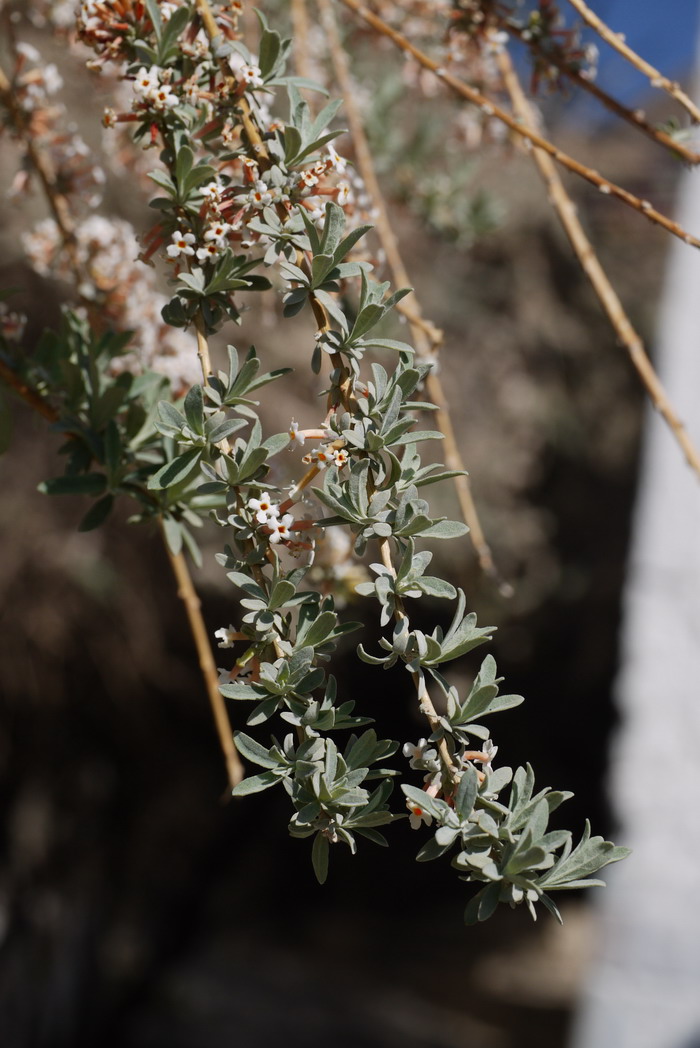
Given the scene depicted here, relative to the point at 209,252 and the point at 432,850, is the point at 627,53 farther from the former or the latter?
the point at 432,850

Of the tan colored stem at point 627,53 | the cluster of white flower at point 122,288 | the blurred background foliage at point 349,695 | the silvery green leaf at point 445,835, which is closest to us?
the silvery green leaf at point 445,835

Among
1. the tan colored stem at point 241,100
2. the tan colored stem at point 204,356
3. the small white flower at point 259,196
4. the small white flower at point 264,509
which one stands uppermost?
the tan colored stem at point 241,100

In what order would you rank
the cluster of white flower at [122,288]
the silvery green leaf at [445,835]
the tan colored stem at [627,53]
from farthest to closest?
the cluster of white flower at [122,288]
the tan colored stem at [627,53]
the silvery green leaf at [445,835]

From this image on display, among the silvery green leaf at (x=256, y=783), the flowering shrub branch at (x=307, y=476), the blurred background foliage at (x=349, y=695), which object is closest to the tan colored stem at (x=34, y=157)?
the flowering shrub branch at (x=307, y=476)

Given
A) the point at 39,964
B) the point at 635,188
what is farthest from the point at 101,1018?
the point at 635,188

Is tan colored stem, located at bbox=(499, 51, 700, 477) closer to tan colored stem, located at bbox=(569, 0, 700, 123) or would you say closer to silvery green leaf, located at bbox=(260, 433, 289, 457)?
tan colored stem, located at bbox=(569, 0, 700, 123)

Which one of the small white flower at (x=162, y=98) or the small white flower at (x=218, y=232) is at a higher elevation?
the small white flower at (x=162, y=98)

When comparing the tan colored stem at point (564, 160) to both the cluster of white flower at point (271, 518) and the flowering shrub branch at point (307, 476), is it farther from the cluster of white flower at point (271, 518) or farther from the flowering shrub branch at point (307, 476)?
the cluster of white flower at point (271, 518)
